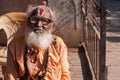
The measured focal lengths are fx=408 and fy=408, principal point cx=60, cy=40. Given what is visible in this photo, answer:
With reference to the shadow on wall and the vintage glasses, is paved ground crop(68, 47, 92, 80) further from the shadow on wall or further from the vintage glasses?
the vintage glasses

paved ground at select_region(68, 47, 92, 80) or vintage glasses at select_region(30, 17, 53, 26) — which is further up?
vintage glasses at select_region(30, 17, 53, 26)

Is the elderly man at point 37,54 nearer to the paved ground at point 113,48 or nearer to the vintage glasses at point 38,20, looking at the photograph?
the vintage glasses at point 38,20

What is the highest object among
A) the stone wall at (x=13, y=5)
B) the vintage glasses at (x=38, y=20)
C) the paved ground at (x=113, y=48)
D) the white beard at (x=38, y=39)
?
the vintage glasses at (x=38, y=20)

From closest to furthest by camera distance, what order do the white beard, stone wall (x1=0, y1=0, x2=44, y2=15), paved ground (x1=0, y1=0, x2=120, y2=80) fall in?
the white beard, paved ground (x1=0, y1=0, x2=120, y2=80), stone wall (x1=0, y1=0, x2=44, y2=15)

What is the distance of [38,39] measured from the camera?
357 cm

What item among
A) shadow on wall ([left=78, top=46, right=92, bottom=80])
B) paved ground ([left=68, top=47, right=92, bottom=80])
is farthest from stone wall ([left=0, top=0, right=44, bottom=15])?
shadow on wall ([left=78, top=46, right=92, bottom=80])

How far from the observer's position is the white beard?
11.6 ft

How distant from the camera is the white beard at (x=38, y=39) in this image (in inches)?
140

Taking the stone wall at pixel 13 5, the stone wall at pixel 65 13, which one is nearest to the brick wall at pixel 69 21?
the stone wall at pixel 65 13

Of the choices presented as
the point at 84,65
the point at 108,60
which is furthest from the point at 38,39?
the point at 108,60

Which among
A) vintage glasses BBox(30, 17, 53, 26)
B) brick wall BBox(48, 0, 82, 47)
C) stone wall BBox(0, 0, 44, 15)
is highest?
vintage glasses BBox(30, 17, 53, 26)

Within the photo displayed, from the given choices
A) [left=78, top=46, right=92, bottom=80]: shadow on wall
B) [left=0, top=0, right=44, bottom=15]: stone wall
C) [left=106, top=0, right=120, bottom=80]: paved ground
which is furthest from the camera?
[left=0, top=0, right=44, bottom=15]: stone wall

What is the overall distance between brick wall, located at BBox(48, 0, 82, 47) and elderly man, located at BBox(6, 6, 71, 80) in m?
4.29

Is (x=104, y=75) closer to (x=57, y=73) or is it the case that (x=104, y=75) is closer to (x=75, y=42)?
(x=57, y=73)
